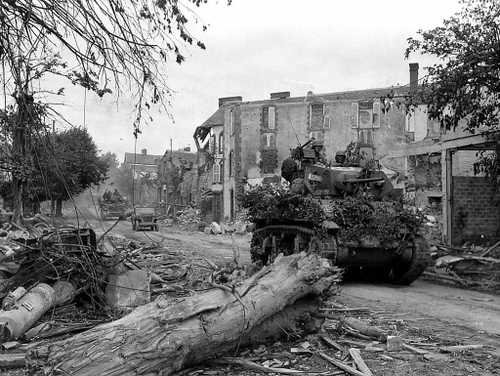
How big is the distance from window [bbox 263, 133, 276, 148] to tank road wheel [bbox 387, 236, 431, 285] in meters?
31.3

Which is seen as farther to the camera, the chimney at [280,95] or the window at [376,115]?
the chimney at [280,95]

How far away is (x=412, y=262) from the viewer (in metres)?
11.6

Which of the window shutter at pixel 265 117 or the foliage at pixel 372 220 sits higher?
the window shutter at pixel 265 117

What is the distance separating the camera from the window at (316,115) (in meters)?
42.4

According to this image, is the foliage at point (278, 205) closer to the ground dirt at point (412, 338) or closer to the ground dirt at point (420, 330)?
the ground dirt at point (420, 330)

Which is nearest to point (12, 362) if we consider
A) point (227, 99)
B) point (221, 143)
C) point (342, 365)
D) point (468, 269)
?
point (342, 365)

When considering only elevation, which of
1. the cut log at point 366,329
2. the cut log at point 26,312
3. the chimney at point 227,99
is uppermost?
the chimney at point 227,99

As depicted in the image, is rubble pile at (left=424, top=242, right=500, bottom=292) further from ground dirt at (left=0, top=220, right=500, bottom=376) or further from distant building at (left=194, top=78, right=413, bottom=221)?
distant building at (left=194, top=78, right=413, bottom=221)

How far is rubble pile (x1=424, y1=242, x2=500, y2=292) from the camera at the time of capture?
1197 centimetres

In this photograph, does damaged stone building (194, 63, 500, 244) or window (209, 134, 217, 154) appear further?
window (209, 134, 217, 154)

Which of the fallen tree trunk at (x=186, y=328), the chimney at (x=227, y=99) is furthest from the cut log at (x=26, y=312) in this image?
the chimney at (x=227, y=99)

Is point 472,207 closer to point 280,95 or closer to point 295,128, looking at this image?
point 295,128

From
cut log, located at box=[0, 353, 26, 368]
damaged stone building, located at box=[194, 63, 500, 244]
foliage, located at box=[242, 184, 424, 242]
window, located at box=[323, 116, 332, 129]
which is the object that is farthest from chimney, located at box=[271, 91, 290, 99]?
cut log, located at box=[0, 353, 26, 368]

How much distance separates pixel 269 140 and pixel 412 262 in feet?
105
